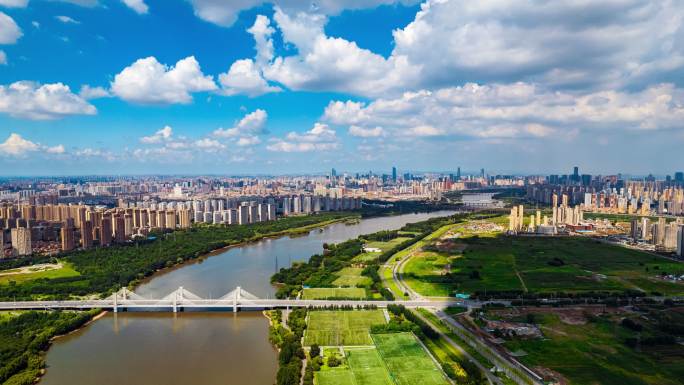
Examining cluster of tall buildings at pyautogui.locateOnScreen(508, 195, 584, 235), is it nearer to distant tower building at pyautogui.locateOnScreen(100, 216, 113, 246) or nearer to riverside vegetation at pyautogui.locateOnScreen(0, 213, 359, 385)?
riverside vegetation at pyautogui.locateOnScreen(0, 213, 359, 385)

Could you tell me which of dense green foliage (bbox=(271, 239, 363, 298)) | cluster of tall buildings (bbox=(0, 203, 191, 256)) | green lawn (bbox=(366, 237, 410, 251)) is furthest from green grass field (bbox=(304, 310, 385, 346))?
cluster of tall buildings (bbox=(0, 203, 191, 256))

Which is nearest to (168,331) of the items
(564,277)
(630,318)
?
(630,318)

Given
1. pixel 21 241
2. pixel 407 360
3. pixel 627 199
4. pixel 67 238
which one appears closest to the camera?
pixel 407 360

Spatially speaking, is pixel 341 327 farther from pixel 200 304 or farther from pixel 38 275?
pixel 38 275

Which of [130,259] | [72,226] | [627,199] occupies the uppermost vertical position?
[627,199]

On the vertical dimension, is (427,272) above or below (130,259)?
below

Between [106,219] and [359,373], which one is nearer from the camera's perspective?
[359,373]

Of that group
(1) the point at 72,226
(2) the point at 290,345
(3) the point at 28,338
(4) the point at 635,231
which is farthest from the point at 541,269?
(1) the point at 72,226

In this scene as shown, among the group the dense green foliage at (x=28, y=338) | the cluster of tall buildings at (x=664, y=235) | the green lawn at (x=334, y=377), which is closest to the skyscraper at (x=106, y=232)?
the dense green foliage at (x=28, y=338)
